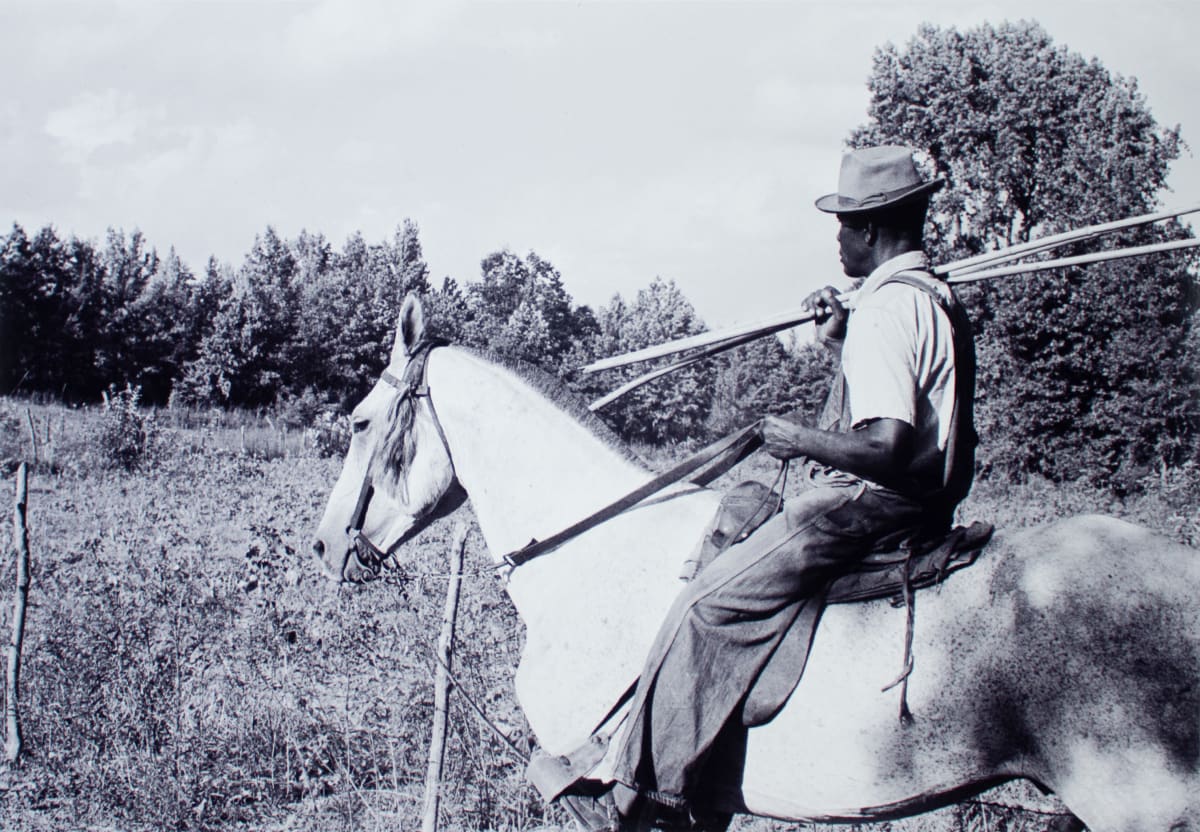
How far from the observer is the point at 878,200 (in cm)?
317

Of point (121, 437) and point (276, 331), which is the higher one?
point (276, 331)

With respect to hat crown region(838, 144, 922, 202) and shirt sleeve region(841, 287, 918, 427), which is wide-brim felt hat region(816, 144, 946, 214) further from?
shirt sleeve region(841, 287, 918, 427)

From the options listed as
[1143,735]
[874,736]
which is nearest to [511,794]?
[874,736]

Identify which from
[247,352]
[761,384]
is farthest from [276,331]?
[761,384]

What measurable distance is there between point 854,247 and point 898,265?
0.19m

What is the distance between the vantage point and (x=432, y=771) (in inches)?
190

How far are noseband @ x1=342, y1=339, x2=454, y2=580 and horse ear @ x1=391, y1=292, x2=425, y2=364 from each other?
0.04 meters

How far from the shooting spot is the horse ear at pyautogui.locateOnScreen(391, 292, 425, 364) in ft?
13.7

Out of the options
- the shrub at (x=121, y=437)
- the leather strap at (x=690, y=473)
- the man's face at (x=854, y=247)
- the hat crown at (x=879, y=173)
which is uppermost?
the shrub at (x=121, y=437)

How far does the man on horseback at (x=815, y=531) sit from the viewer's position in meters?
2.91

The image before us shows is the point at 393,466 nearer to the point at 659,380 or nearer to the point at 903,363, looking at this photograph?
the point at 903,363

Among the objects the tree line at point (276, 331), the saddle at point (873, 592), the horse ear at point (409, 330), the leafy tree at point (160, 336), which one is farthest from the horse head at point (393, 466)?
the leafy tree at point (160, 336)

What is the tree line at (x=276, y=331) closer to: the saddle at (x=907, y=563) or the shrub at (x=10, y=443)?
the shrub at (x=10, y=443)

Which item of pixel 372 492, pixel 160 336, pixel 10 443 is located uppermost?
pixel 160 336
